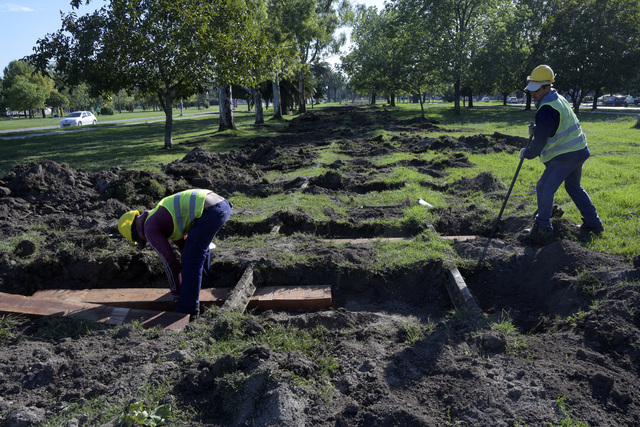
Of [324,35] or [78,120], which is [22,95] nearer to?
[78,120]

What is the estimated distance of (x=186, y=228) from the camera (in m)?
4.24

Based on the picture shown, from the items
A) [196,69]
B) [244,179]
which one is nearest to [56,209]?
[244,179]

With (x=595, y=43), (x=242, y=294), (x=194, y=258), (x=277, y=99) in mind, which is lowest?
(x=242, y=294)

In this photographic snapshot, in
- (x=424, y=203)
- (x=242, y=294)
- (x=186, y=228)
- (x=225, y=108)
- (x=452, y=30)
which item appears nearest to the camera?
(x=186, y=228)

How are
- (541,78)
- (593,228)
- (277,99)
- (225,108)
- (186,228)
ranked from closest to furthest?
(186,228) < (541,78) < (593,228) < (225,108) < (277,99)

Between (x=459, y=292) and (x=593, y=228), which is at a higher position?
(x=593, y=228)

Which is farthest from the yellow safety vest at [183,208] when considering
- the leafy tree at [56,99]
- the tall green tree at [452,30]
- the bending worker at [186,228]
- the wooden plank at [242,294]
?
the leafy tree at [56,99]

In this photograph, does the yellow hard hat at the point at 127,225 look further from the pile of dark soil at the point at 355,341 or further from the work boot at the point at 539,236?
the work boot at the point at 539,236

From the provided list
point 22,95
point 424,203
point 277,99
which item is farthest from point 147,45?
point 22,95

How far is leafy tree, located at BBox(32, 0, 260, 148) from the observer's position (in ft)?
45.0

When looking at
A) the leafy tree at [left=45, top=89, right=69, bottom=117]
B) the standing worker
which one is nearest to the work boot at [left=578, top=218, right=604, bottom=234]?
the standing worker

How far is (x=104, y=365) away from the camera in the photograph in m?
3.27

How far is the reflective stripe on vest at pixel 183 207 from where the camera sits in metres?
4.12

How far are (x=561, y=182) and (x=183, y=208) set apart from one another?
4312mm
